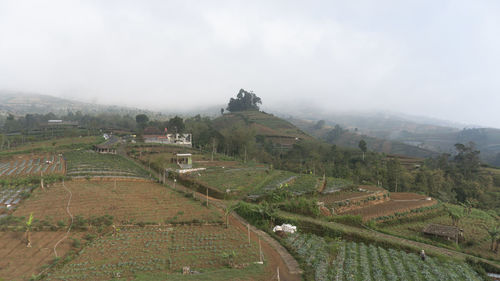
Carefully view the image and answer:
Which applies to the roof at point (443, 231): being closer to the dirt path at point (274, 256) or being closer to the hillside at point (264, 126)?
the dirt path at point (274, 256)

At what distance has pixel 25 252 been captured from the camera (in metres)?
17.0

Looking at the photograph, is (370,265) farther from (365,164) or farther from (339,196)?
(365,164)

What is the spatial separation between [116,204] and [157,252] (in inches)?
420

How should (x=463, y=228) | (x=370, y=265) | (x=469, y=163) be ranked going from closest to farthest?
(x=370, y=265)
(x=463, y=228)
(x=469, y=163)

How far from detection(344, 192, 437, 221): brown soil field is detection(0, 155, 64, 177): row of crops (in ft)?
132

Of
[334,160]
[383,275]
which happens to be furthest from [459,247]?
[334,160]

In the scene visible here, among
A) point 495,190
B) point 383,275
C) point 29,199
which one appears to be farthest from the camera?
point 495,190

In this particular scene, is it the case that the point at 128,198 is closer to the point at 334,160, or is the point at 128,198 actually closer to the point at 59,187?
the point at 59,187

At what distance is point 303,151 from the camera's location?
243ft

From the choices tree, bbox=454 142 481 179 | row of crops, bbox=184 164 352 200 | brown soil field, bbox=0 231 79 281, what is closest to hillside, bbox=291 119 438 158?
tree, bbox=454 142 481 179

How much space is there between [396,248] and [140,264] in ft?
61.7

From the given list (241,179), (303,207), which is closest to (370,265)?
(303,207)

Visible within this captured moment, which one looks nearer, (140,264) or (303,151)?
(140,264)

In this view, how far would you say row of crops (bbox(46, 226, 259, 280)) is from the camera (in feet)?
49.8
